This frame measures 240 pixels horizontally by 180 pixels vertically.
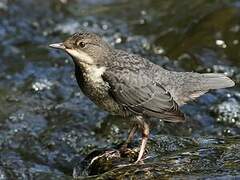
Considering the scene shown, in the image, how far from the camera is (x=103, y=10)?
29.9 ft

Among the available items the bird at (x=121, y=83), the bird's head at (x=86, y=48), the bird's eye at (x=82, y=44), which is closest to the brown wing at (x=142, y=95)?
the bird at (x=121, y=83)

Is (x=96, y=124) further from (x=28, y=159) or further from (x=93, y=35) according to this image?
(x=93, y=35)

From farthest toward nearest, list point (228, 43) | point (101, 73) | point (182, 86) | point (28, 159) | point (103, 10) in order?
A: point (103, 10), point (228, 43), point (28, 159), point (182, 86), point (101, 73)

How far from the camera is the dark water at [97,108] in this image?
15.7 feet

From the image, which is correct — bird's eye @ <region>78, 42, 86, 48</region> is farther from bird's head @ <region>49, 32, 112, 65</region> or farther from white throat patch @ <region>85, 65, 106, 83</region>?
white throat patch @ <region>85, 65, 106, 83</region>

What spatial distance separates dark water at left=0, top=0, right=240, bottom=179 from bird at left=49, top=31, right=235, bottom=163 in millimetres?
283

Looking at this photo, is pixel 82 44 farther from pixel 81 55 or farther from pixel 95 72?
pixel 95 72

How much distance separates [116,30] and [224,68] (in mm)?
1706

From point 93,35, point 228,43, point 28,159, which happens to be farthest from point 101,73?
point 228,43

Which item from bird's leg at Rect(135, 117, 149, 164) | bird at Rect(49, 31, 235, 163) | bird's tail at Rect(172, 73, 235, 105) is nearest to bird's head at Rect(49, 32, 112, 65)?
bird at Rect(49, 31, 235, 163)

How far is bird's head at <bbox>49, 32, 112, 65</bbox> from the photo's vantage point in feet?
15.7

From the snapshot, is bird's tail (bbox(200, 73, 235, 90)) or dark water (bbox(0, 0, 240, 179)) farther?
bird's tail (bbox(200, 73, 235, 90))

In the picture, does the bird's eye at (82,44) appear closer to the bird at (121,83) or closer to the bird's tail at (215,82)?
the bird at (121,83)

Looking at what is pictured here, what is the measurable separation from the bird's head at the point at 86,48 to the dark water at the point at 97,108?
705 millimetres
